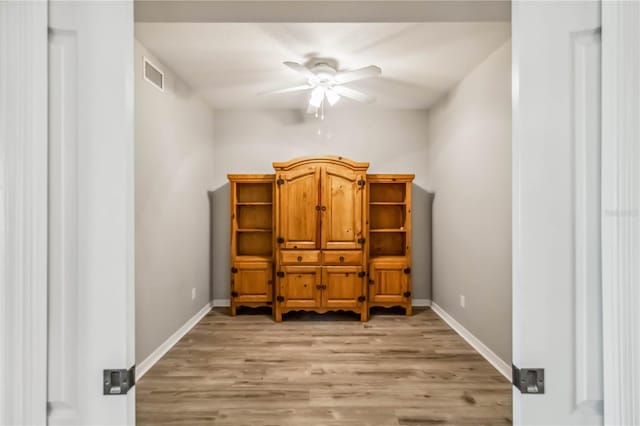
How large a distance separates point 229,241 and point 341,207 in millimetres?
1625

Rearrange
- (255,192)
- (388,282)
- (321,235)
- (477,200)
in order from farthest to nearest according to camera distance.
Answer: (255,192)
(388,282)
(321,235)
(477,200)

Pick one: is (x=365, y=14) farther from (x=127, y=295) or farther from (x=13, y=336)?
(x=13, y=336)

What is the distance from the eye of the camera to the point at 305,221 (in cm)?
425

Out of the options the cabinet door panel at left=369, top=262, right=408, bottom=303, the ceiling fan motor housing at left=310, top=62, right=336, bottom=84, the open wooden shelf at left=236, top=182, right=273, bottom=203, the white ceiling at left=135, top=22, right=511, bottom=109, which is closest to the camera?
the white ceiling at left=135, top=22, right=511, bottom=109

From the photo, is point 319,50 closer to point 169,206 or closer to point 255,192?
point 169,206

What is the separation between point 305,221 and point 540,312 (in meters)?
3.46

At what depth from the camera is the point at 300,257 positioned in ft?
13.9

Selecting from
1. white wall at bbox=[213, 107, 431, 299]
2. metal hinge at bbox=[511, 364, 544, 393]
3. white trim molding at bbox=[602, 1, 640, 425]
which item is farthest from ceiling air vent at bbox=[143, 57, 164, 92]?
metal hinge at bbox=[511, 364, 544, 393]

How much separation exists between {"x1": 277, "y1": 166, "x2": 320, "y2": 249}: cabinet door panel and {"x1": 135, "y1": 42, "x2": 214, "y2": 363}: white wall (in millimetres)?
999

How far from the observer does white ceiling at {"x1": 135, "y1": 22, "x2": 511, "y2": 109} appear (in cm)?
270

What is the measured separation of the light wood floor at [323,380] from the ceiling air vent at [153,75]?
2366 mm

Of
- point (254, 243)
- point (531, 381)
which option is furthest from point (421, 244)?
point (531, 381)

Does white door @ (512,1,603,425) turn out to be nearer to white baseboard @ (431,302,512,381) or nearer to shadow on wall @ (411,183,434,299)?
white baseboard @ (431,302,512,381)

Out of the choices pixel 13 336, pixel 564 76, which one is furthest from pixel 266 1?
pixel 13 336
